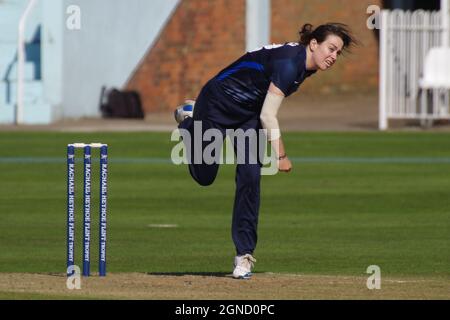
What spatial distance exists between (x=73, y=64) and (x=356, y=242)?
15.9m

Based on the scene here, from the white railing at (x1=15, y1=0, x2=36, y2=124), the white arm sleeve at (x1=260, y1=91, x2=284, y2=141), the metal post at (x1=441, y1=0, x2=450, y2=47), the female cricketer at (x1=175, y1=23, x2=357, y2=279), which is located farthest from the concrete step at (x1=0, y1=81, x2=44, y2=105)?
the white arm sleeve at (x1=260, y1=91, x2=284, y2=141)

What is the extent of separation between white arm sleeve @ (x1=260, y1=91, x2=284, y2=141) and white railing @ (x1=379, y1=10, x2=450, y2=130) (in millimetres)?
17444

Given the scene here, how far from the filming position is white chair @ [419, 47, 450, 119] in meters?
28.0

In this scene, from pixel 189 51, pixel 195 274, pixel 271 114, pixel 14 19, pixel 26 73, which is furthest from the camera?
pixel 189 51

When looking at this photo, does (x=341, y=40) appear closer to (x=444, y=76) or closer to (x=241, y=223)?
(x=241, y=223)

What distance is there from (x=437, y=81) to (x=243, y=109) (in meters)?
17.6

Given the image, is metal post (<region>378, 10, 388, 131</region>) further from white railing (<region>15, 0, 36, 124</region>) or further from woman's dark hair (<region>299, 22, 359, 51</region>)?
woman's dark hair (<region>299, 22, 359, 51</region>)

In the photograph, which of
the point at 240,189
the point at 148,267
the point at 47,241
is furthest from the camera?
the point at 47,241

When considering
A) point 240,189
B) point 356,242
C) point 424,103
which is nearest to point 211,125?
point 240,189

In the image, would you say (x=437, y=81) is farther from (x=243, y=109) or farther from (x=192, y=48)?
(x=243, y=109)

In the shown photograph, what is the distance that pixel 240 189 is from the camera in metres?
11.3

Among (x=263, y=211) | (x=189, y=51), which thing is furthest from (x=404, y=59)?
(x=263, y=211)

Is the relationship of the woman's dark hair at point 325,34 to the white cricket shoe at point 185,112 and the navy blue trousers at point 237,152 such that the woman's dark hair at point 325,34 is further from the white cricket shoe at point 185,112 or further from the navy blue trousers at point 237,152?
the white cricket shoe at point 185,112

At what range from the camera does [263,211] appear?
1661 centimetres
